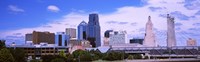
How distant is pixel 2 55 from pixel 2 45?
20413mm

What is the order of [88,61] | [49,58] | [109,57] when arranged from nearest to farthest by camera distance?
[49,58] < [88,61] < [109,57]

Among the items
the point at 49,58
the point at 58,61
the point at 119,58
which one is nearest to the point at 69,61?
the point at 49,58

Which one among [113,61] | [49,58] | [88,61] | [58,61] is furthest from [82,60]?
[58,61]

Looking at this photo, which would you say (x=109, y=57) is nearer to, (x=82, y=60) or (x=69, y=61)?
(x=82, y=60)

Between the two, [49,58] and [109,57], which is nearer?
[49,58]

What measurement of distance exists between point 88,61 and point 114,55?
1835cm

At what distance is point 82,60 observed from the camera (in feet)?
474

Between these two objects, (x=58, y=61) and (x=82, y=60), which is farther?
(x=82, y=60)

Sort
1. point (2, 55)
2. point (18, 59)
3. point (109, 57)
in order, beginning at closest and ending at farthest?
point (2, 55)
point (18, 59)
point (109, 57)

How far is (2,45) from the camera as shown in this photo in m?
99.0

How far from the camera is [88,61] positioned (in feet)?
471

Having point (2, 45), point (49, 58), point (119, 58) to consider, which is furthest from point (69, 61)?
point (119, 58)

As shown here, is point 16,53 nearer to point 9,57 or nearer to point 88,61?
point 9,57

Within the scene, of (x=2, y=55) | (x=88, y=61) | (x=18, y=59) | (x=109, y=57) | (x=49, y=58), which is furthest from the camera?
(x=109, y=57)
